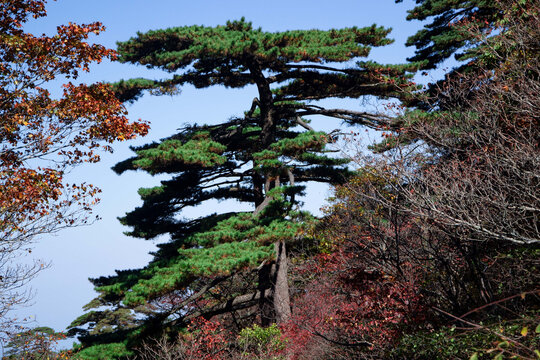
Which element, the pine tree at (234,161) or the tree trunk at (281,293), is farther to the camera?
the tree trunk at (281,293)

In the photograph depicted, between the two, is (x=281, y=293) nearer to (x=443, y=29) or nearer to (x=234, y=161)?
(x=234, y=161)

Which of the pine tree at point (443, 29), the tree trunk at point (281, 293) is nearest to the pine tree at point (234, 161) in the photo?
the tree trunk at point (281, 293)

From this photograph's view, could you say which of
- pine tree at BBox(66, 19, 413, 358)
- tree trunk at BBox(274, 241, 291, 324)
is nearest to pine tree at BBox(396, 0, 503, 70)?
pine tree at BBox(66, 19, 413, 358)

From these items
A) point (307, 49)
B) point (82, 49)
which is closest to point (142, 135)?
point (82, 49)

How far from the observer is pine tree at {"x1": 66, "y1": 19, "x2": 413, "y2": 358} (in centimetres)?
1153

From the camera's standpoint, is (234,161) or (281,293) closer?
(281,293)

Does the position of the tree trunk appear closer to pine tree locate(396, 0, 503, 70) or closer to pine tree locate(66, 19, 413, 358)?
pine tree locate(66, 19, 413, 358)

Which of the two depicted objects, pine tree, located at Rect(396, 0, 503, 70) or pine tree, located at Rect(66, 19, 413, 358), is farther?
pine tree, located at Rect(396, 0, 503, 70)

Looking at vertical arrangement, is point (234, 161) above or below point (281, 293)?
above

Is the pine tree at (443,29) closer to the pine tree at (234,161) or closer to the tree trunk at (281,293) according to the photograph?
the pine tree at (234,161)

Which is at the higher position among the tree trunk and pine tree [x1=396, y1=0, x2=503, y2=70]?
pine tree [x1=396, y1=0, x2=503, y2=70]

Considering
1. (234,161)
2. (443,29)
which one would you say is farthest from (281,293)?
(443,29)

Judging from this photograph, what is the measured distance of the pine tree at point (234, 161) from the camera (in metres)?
11.5

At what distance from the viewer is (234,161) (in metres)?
16.5
